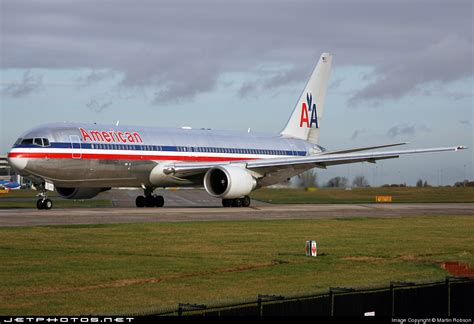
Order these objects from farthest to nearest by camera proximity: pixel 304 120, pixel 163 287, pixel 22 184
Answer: pixel 22 184, pixel 304 120, pixel 163 287

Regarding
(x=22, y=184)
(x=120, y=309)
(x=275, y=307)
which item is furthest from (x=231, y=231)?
(x=22, y=184)

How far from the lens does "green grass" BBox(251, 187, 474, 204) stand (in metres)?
68.0

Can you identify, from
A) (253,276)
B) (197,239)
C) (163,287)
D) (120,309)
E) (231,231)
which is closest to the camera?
(120,309)

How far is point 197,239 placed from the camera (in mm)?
29734

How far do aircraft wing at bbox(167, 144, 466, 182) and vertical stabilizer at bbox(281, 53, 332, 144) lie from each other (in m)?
8.53

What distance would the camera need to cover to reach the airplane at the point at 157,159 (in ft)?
146

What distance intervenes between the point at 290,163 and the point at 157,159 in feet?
26.2

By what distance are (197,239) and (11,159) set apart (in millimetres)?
17754

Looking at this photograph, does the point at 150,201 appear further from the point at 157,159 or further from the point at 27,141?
the point at 27,141

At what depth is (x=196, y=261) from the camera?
2395 cm

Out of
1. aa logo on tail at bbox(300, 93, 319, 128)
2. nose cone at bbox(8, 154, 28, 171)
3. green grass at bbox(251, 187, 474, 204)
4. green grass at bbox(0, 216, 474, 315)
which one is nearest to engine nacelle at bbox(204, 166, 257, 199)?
nose cone at bbox(8, 154, 28, 171)

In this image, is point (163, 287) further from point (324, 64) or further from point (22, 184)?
point (22, 184)

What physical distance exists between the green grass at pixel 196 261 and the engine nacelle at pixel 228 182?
40.2 feet

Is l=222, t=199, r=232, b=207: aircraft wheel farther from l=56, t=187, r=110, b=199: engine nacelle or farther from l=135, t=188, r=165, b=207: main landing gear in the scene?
l=56, t=187, r=110, b=199: engine nacelle
